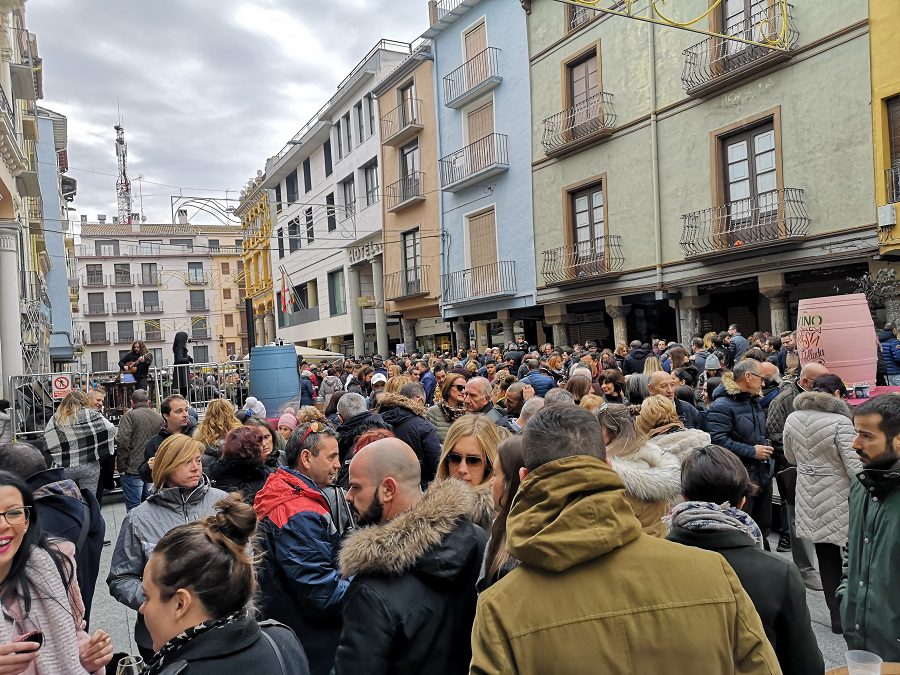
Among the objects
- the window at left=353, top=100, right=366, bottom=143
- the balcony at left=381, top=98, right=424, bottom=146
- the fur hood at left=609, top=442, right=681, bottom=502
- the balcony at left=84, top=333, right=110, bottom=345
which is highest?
the window at left=353, top=100, right=366, bottom=143

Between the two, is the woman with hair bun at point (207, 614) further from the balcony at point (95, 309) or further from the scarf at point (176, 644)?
the balcony at point (95, 309)

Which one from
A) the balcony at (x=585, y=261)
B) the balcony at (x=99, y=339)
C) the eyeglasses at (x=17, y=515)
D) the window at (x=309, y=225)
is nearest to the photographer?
the eyeglasses at (x=17, y=515)

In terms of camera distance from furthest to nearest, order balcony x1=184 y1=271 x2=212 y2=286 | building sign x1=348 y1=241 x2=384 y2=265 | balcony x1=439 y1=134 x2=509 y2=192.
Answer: balcony x1=184 y1=271 x2=212 y2=286 → building sign x1=348 y1=241 x2=384 y2=265 → balcony x1=439 y1=134 x2=509 y2=192

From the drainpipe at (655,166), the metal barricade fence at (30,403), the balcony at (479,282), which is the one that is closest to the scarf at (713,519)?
the metal barricade fence at (30,403)

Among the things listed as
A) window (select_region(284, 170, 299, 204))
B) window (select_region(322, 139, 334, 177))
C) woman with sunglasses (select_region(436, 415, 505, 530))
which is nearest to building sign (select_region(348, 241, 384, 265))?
window (select_region(322, 139, 334, 177))

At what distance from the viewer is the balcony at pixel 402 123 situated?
80.3 ft

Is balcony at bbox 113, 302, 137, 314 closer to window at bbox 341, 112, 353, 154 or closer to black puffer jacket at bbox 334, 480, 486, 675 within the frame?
window at bbox 341, 112, 353, 154

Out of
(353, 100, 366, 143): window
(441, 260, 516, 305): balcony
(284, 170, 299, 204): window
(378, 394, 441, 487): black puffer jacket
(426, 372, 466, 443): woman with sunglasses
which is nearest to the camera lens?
(378, 394, 441, 487): black puffer jacket

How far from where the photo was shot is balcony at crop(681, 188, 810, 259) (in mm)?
13234

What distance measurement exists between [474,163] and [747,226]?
10050 mm

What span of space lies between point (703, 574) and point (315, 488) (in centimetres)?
230

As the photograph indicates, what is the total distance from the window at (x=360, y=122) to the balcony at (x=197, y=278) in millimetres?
42470

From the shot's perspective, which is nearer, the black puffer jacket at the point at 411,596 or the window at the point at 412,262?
the black puffer jacket at the point at 411,596

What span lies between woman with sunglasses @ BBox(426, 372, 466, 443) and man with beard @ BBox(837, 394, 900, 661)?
Result: 4202 millimetres
